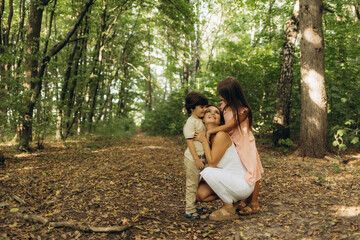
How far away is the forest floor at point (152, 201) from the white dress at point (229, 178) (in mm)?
403

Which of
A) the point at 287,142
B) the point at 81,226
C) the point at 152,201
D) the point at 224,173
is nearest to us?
the point at 81,226

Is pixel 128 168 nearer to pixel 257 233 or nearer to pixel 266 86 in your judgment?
pixel 257 233

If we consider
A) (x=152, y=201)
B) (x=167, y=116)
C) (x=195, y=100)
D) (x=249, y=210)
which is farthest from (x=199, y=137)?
(x=167, y=116)

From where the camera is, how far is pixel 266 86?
404 inches

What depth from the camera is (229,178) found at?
323 centimetres

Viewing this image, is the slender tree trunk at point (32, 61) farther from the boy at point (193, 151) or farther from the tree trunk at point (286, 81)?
the tree trunk at point (286, 81)

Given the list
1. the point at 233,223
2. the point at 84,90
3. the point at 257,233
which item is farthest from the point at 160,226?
the point at 84,90

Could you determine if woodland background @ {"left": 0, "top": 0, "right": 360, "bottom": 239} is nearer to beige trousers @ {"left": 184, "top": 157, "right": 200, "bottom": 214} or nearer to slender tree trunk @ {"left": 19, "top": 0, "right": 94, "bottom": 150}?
slender tree trunk @ {"left": 19, "top": 0, "right": 94, "bottom": 150}

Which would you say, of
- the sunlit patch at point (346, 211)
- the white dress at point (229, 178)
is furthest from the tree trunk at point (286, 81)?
the white dress at point (229, 178)

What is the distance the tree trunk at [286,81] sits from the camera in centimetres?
883

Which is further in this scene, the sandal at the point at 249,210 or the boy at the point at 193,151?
the sandal at the point at 249,210

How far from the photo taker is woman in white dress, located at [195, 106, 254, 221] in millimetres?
3236

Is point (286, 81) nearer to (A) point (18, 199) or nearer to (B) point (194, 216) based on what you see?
(B) point (194, 216)

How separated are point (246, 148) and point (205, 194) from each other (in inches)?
34.5
